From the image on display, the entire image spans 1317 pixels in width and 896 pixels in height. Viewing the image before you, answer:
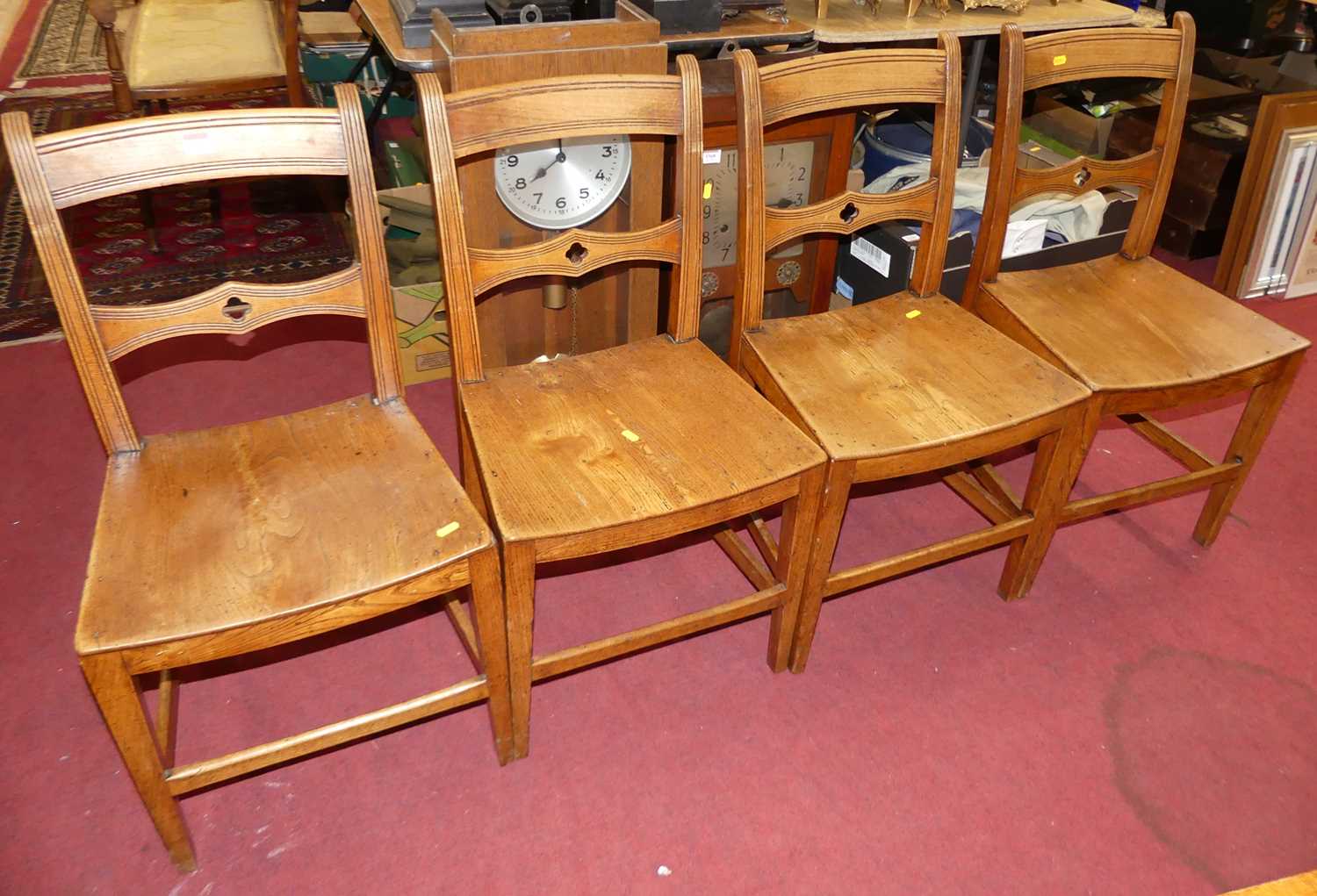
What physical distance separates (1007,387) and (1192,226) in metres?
1.84

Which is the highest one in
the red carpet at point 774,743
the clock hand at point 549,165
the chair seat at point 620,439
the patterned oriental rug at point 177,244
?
the clock hand at point 549,165

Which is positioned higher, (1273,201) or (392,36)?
(392,36)

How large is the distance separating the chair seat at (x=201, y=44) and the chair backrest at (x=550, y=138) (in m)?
1.74

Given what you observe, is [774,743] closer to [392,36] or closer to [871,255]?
[871,255]

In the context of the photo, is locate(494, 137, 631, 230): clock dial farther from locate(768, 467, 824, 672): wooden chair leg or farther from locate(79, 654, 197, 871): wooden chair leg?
locate(79, 654, 197, 871): wooden chair leg

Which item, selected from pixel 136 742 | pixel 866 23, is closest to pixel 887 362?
pixel 866 23

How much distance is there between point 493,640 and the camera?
147 centimetres

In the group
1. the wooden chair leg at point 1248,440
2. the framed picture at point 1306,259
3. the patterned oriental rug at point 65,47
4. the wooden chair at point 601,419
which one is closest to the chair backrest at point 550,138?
the wooden chair at point 601,419

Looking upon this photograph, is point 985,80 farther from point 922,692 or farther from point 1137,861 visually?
point 1137,861

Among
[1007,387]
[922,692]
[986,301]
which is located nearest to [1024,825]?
[922,692]

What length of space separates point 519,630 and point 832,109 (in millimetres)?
1034

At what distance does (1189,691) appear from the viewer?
1.80m

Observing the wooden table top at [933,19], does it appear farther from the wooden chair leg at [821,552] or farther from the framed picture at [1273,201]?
the wooden chair leg at [821,552]

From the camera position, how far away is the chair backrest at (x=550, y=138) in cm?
144
